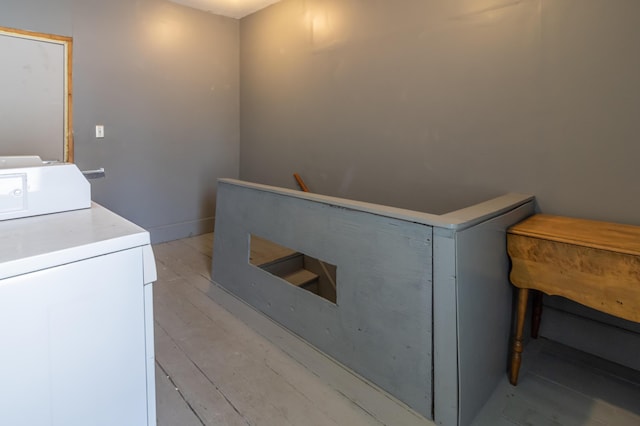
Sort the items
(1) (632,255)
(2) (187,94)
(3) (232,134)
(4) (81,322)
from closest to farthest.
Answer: (4) (81,322), (1) (632,255), (2) (187,94), (3) (232,134)

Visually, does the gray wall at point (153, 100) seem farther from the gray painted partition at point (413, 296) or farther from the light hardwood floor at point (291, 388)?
the gray painted partition at point (413, 296)

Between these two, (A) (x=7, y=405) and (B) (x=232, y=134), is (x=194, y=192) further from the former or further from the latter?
(A) (x=7, y=405)

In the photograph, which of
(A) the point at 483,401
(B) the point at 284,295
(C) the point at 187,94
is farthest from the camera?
(C) the point at 187,94

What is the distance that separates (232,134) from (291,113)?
1.01 meters

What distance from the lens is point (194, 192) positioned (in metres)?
3.97

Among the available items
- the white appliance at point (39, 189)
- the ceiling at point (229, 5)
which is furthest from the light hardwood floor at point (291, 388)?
the ceiling at point (229, 5)

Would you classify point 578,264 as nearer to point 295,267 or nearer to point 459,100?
point 459,100

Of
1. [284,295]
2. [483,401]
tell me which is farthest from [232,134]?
[483,401]

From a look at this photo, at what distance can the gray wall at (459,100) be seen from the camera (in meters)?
1.77

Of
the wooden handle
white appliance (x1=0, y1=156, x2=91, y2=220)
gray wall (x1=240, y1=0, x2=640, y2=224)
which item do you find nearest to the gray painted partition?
gray wall (x1=240, y1=0, x2=640, y2=224)

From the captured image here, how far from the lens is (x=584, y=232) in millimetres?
1593

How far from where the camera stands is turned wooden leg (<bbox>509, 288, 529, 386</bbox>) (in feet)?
5.35

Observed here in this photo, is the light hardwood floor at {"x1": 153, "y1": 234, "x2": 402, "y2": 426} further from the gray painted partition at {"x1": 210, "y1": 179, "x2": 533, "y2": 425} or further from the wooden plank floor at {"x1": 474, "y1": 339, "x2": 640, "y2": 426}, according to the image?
the wooden plank floor at {"x1": 474, "y1": 339, "x2": 640, "y2": 426}

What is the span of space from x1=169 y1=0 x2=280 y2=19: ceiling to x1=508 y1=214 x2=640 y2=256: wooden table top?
306 centimetres
